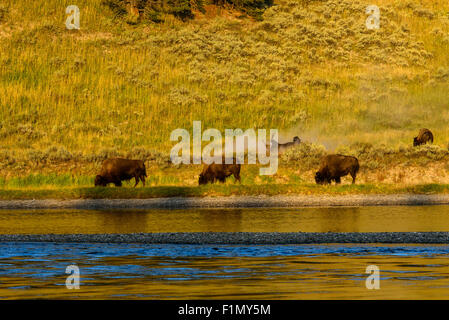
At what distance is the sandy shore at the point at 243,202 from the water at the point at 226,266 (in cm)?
898

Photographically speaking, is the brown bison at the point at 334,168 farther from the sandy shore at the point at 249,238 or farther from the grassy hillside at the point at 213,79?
the sandy shore at the point at 249,238

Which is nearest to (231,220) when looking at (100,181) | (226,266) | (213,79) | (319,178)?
(226,266)

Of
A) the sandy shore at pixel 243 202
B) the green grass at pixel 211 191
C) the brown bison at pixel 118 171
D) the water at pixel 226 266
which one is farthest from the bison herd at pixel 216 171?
the water at pixel 226 266

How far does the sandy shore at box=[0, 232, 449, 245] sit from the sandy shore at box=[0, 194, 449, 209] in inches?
574

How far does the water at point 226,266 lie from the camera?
670 inches

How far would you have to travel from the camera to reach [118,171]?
47.9 m

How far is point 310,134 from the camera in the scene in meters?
65.8

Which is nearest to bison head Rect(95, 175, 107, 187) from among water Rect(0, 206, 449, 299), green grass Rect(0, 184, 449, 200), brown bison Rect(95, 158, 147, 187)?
brown bison Rect(95, 158, 147, 187)

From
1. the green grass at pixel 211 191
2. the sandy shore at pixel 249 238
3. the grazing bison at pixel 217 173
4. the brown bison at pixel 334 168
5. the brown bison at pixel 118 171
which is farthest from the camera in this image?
the grazing bison at pixel 217 173

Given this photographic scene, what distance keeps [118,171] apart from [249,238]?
22783mm

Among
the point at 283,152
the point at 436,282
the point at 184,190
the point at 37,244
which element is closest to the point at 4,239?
the point at 37,244

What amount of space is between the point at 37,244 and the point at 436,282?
1223 centimetres

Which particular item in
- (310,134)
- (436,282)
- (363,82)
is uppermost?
(363,82)
